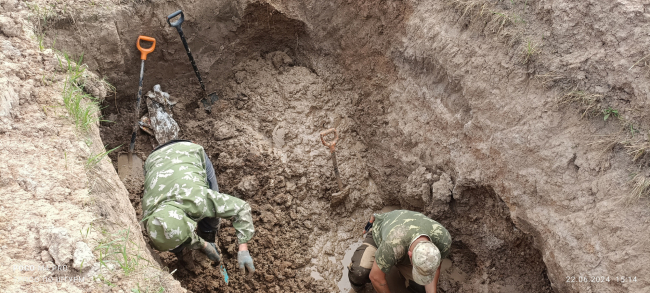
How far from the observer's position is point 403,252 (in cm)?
297

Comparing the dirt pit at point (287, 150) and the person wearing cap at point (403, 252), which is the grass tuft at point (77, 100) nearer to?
the dirt pit at point (287, 150)

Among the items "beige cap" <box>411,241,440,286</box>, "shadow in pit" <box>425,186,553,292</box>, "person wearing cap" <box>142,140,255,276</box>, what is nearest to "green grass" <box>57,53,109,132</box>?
"person wearing cap" <box>142,140,255,276</box>

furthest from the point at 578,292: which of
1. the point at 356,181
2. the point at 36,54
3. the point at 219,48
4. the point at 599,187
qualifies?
the point at 36,54

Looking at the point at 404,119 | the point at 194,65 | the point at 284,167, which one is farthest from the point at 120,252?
the point at 404,119

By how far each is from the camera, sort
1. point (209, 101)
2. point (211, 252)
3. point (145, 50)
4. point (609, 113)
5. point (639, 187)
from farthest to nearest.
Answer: point (209, 101), point (145, 50), point (211, 252), point (609, 113), point (639, 187)

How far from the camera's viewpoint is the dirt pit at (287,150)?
10.8 feet

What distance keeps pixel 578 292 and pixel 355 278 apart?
1.43 m

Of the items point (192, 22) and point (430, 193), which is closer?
point (430, 193)

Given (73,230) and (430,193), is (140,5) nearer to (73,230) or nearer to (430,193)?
(73,230)

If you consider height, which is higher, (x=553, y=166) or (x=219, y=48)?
(x=219, y=48)

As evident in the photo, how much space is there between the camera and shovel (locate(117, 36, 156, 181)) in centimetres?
370

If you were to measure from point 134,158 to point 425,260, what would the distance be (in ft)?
8.46

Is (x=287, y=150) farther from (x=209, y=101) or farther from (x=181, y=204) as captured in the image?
(x=181, y=204)

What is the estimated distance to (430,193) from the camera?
11.3 ft
